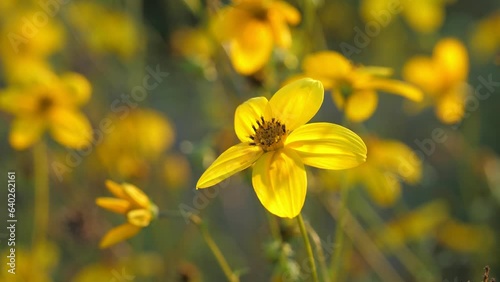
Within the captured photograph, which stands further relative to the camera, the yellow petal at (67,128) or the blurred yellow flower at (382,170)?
the blurred yellow flower at (382,170)

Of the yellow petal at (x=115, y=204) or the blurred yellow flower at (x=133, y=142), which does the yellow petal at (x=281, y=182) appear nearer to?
the yellow petal at (x=115, y=204)

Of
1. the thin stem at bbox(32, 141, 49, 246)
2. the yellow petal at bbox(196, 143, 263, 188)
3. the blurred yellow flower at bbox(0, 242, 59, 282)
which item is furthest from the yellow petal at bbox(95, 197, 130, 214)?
the thin stem at bbox(32, 141, 49, 246)

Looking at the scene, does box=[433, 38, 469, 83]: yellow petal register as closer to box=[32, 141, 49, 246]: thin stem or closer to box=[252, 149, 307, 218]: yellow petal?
box=[252, 149, 307, 218]: yellow petal

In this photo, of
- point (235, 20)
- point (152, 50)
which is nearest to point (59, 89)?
point (235, 20)

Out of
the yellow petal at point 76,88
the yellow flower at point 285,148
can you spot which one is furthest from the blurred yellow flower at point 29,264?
the yellow flower at point 285,148

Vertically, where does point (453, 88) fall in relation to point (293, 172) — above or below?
above

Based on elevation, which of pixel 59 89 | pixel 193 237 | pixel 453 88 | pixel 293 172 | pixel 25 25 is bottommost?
pixel 293 172

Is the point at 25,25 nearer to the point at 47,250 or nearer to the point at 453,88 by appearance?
the point at 47,250
